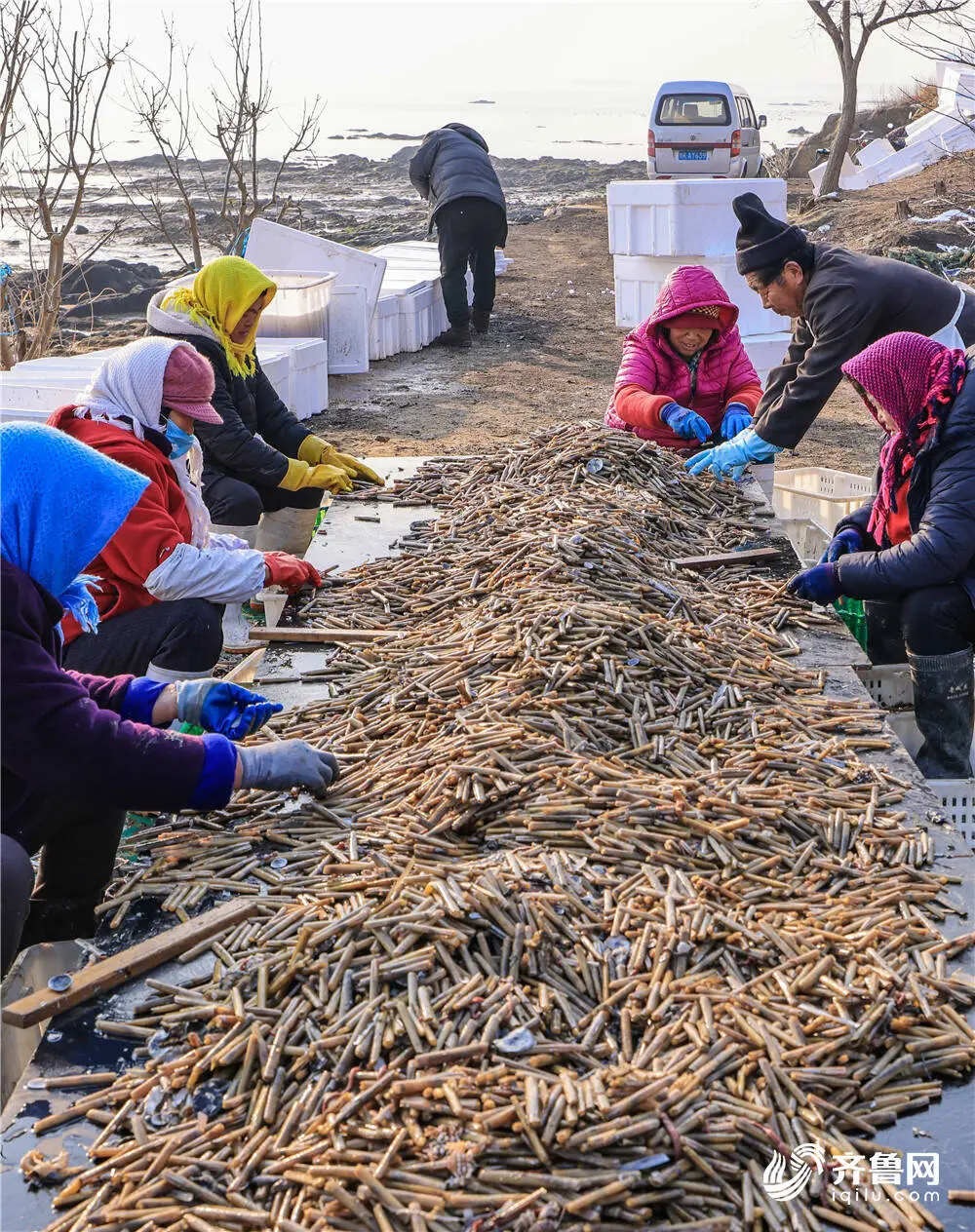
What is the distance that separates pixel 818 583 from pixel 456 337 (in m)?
10.4

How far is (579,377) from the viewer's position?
42.0 ft

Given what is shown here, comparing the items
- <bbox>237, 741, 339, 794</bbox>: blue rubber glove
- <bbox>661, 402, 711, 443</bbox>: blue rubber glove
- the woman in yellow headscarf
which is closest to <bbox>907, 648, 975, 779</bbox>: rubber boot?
<bbox>661, 402, 711, 443</bbox>: blue rubber glove

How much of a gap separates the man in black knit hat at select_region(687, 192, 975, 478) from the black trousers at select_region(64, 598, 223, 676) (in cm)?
293

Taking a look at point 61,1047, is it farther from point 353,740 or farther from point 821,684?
point 821,684

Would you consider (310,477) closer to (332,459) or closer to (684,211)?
(332,459)

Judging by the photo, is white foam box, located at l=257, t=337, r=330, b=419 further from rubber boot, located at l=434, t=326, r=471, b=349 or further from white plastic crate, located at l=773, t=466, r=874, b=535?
white plastic crate, located at l=773, t=466, r=874, b=535

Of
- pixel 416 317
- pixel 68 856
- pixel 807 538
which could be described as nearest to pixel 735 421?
pixel 807 538

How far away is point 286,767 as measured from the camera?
3271 millimetres

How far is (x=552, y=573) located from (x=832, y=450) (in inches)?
253

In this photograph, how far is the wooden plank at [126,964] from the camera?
2600mm

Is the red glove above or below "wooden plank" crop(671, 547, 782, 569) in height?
above

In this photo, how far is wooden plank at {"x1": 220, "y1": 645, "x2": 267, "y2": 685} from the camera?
4.30 m

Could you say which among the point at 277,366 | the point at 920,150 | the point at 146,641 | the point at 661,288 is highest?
the point at 920,150

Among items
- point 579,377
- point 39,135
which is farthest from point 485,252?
point 39,135
